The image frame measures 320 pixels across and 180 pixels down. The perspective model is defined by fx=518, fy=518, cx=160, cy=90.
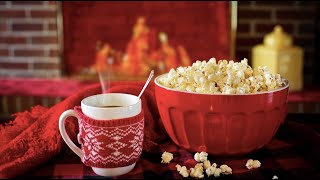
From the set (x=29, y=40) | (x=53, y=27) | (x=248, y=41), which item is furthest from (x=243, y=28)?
(x=29, y=40)

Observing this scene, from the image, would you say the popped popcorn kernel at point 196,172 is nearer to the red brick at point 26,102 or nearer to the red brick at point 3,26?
the red brick at point 26,102

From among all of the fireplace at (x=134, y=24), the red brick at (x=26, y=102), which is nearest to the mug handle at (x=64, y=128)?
the red brick at (x=26, y=102)

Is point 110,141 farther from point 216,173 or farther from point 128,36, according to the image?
point 128,36

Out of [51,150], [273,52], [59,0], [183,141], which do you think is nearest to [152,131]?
Result: [183,141]

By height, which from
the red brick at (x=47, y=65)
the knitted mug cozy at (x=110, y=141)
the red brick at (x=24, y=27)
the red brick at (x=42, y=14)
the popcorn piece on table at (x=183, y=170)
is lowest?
the red brick at (x=47, y=65)

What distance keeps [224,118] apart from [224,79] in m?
0.07

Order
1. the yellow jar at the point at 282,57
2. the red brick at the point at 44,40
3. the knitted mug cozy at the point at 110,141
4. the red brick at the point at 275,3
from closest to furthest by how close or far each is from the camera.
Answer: the knitted mug cozy at the point at 110,141 → the yellow jar at the point at 282,57 → the red brick at the point at 275,3 → the red brick at the point at 44,40

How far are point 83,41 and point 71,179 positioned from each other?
216cm

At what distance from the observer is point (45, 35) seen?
114 inches

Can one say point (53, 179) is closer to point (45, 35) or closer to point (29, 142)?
point (29, 142)

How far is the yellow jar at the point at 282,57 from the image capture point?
8.29ft

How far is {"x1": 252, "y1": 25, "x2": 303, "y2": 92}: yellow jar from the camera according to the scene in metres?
2.53

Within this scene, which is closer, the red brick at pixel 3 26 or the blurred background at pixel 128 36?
the blurred background at pixel 128 36

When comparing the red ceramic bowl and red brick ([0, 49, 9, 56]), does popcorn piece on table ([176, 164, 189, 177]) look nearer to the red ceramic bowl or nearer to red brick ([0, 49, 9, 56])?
the red ceramic bowl
